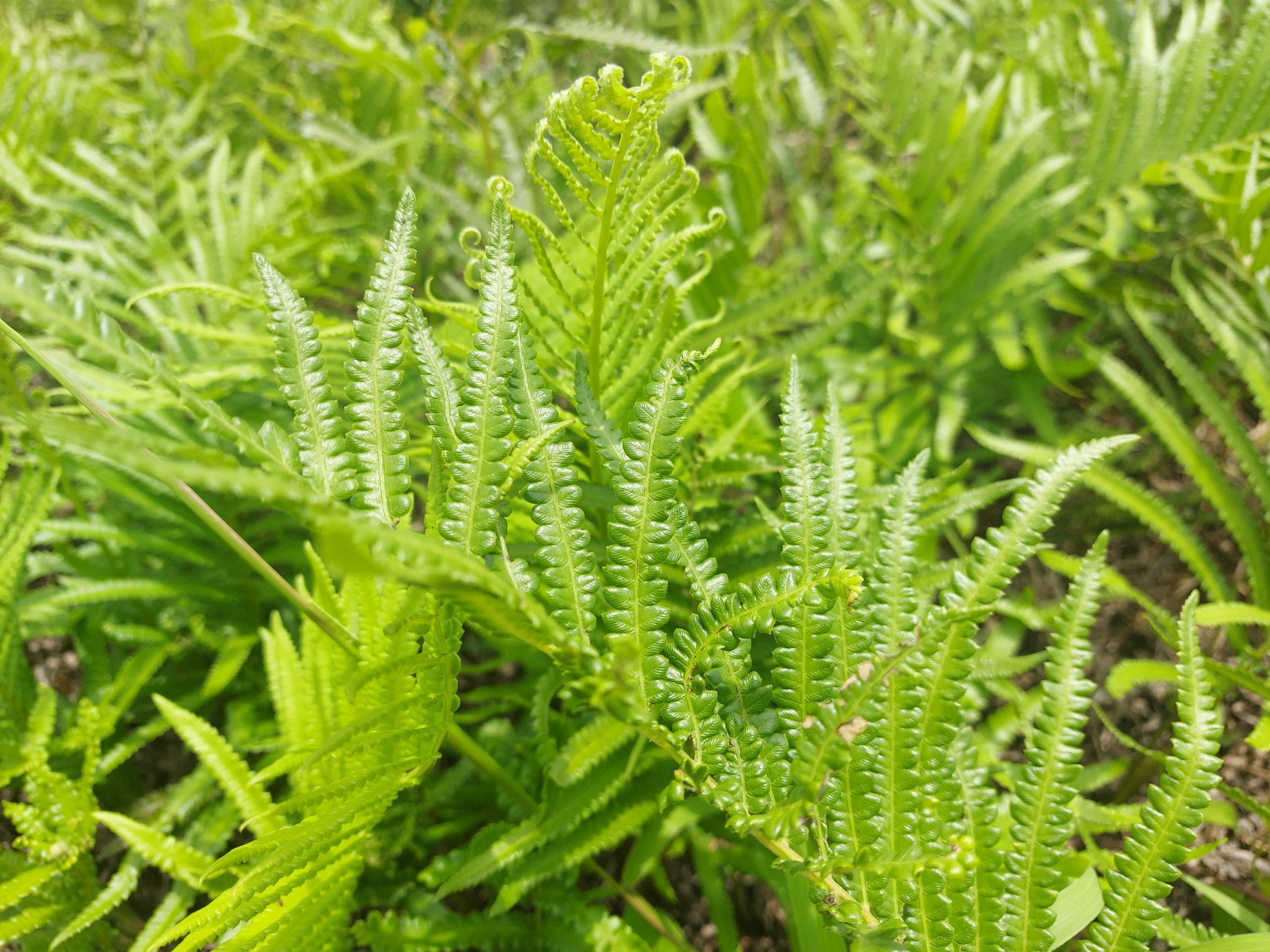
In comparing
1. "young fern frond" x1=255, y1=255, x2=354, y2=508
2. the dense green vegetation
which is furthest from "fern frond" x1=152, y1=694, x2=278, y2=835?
"young fern frond" x1=255, y1=255, x2=354, y2=508

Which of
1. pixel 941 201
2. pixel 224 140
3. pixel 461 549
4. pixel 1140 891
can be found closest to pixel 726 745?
pixel 461 549

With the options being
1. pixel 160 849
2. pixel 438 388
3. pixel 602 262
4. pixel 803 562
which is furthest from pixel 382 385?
pixel 160 849

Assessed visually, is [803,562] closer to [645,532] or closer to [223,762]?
[645,532]

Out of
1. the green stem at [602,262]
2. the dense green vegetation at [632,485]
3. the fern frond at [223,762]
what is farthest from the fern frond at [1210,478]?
the fern frond at [223,762]

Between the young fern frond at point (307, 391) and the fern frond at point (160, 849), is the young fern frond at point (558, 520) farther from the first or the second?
the fern frond at point (160, 849)

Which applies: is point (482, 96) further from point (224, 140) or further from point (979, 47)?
point (979, 47)

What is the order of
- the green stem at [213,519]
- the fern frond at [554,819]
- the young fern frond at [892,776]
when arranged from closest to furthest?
the green stem at [213,519] < the young fern frond at [892,776] < the fern frond at [554,819]

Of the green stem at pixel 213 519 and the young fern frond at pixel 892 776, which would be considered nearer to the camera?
the green stem at pixel 213 519

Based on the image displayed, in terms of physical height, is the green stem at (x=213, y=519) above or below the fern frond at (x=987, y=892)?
above
